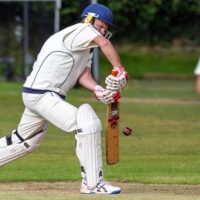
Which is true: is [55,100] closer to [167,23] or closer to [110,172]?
[110,172]

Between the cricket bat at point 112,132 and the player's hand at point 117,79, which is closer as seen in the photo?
the player's hand at point 117,79

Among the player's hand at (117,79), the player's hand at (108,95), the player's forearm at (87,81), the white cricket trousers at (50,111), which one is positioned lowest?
the white cricket trousers at (50,111)

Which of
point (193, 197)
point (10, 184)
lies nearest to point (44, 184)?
point (10, 184)

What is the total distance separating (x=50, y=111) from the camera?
10227 millimetres

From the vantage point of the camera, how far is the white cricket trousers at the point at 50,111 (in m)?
10.2

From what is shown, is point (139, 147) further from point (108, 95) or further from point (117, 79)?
point (117, 79)

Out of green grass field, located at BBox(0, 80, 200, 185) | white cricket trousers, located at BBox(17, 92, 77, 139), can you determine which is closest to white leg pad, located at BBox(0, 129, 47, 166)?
white cricket trousers, located at BBox(17, 92, 77, 139)

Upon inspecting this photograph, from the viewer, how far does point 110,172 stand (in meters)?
13.1

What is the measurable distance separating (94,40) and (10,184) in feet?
8.15

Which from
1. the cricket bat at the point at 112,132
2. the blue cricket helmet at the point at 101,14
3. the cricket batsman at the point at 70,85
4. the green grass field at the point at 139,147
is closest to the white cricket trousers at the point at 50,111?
the cricket batsman at the point at 70,85

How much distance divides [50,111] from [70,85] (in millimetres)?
400

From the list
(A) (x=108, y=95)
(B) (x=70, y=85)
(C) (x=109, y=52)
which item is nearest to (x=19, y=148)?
(B) (x=70, y=85)

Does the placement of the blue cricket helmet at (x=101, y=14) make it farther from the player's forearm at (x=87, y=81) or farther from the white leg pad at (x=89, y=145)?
the white leg pad at (x=89, y=145)

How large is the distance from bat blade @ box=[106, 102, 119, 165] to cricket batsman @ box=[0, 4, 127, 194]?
16cm
